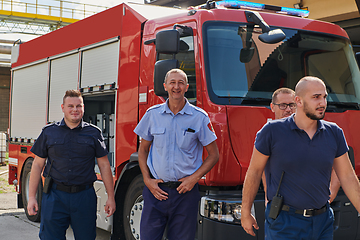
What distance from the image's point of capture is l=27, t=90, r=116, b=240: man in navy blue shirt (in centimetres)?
397

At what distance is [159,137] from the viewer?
370 centimetres

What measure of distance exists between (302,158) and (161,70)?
6.01 feet

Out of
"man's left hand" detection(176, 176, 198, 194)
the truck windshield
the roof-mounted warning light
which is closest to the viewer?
"man's left hand" detection(176, 176, 198, 194)

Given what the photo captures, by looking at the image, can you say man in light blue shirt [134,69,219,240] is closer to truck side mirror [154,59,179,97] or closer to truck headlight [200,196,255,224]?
truck headlight [200,196,255,224]

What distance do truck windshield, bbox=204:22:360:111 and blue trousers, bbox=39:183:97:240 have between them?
1.55 m

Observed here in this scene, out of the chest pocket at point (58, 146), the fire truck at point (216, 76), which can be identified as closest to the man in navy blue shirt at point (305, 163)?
the fire truck at point (216, 76)

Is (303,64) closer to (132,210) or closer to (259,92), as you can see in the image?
(259,92)

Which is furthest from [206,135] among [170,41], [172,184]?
[170,41]

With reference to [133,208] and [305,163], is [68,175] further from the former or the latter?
[305,163]

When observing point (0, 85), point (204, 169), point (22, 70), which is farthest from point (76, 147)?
point (0, 85)

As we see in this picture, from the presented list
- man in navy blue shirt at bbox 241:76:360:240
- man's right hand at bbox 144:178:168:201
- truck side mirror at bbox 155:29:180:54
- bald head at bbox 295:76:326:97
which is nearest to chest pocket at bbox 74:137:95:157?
man's right hand at bbox 144:178:168:201

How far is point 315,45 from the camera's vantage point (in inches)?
A: 191

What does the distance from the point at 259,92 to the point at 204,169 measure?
1.11m

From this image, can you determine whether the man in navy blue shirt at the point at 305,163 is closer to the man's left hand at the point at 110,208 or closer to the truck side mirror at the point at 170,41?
the truck side mirror at the point at 170,41
